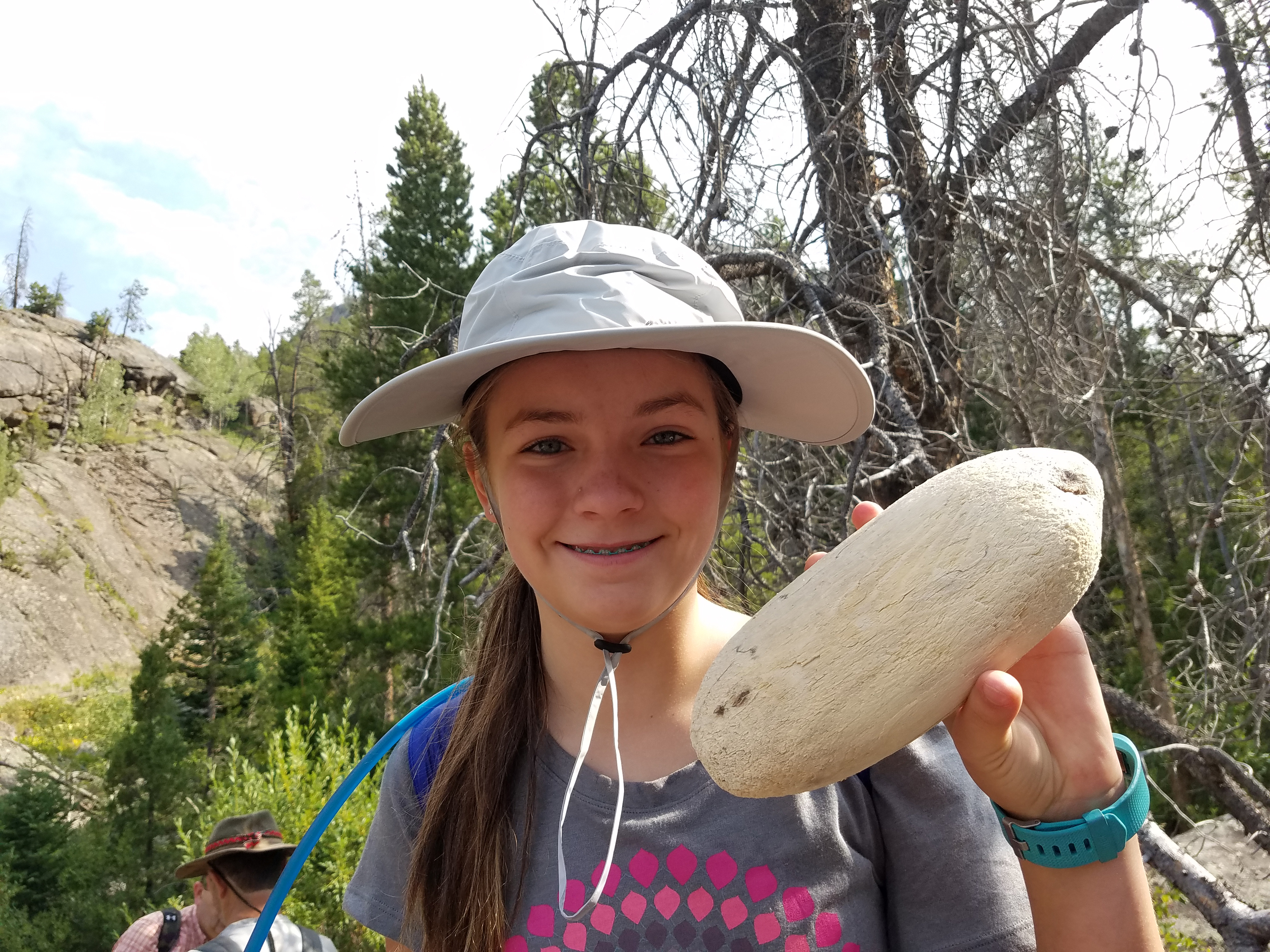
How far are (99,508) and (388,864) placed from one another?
44.1 m

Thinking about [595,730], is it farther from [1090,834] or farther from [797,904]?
[1090,834]

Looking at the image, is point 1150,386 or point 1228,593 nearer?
point 1228,593

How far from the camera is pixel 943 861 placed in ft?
3.98

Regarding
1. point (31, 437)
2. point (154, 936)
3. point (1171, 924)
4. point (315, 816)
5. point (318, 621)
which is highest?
point (31, 437)

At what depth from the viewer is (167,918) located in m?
4.91

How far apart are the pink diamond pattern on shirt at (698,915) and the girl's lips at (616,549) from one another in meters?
0.45

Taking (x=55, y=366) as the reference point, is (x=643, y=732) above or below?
below

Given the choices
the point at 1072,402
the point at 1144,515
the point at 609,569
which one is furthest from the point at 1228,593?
the point at 1144,515

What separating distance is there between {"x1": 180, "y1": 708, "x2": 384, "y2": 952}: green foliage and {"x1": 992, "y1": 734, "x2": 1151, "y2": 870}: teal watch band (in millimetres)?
Result: 6483

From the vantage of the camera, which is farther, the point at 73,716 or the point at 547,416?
the point at 73,716

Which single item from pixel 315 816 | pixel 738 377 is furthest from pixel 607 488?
pixel 315 816

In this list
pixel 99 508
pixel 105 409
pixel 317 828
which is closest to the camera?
pixel 317 828

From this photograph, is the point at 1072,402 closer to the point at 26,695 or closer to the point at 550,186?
the point at 550,186

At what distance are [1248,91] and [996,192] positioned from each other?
0.75 metres
